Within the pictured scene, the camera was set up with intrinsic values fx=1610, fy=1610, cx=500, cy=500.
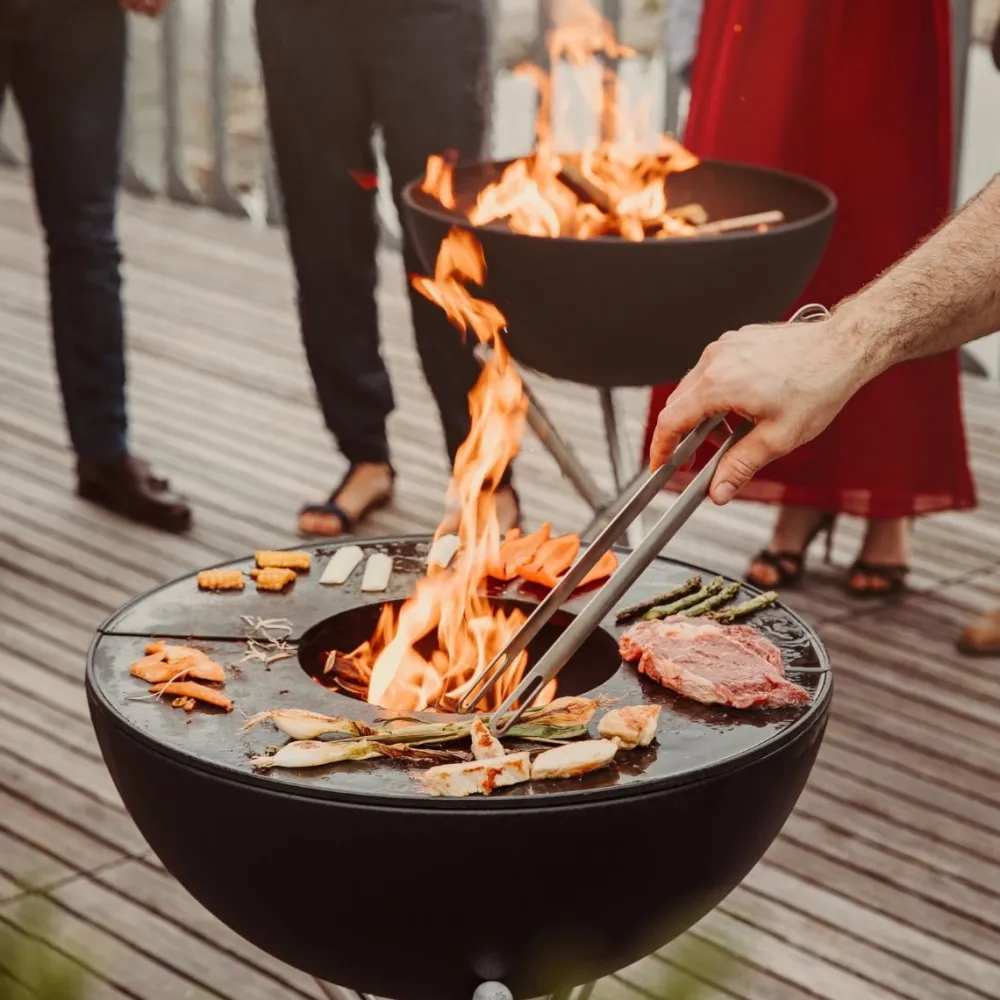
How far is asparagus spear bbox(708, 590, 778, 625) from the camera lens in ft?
5.37

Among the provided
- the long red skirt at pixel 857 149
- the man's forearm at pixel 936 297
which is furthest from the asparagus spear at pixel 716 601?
the long red skirt at pixel 857 149

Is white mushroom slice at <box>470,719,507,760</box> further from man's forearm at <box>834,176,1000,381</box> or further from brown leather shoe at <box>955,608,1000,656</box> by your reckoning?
brown leather shoe at <box>955,608,1000,656</box>

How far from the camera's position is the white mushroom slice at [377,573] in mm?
1691

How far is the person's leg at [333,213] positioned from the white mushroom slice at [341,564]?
5.50 ft

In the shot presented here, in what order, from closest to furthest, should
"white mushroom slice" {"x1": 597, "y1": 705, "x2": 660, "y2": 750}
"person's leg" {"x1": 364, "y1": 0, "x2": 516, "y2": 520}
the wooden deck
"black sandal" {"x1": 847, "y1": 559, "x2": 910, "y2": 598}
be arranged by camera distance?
"white mushroom slice" {"x1": 597, "y1": 705, "x2": 660, "y2": 750} → the wooden deck → "person's leg" {"x1": 364, "y1": 0, "x2": 516, "y2": 520} → "black sandal" {"x1": 847, "y1": 559, "x2": 910, "y2": 598}

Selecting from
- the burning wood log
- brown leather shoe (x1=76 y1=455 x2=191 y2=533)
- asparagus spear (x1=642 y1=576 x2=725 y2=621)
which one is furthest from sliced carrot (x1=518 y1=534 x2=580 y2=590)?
brown leather shoe (x1=76 y1=455 x2=191 y2=533)

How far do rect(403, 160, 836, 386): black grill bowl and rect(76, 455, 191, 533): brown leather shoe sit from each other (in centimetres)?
119

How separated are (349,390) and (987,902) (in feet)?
5.94

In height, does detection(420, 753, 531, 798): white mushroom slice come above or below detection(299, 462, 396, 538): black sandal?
above

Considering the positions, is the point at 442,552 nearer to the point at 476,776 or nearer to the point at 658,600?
the point at 658,600

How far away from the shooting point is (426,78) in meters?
3.13

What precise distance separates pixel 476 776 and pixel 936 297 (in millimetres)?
587

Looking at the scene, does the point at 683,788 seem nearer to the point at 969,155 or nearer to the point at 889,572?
the point at 889,572

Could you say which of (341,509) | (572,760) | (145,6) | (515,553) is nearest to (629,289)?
(515,553)
